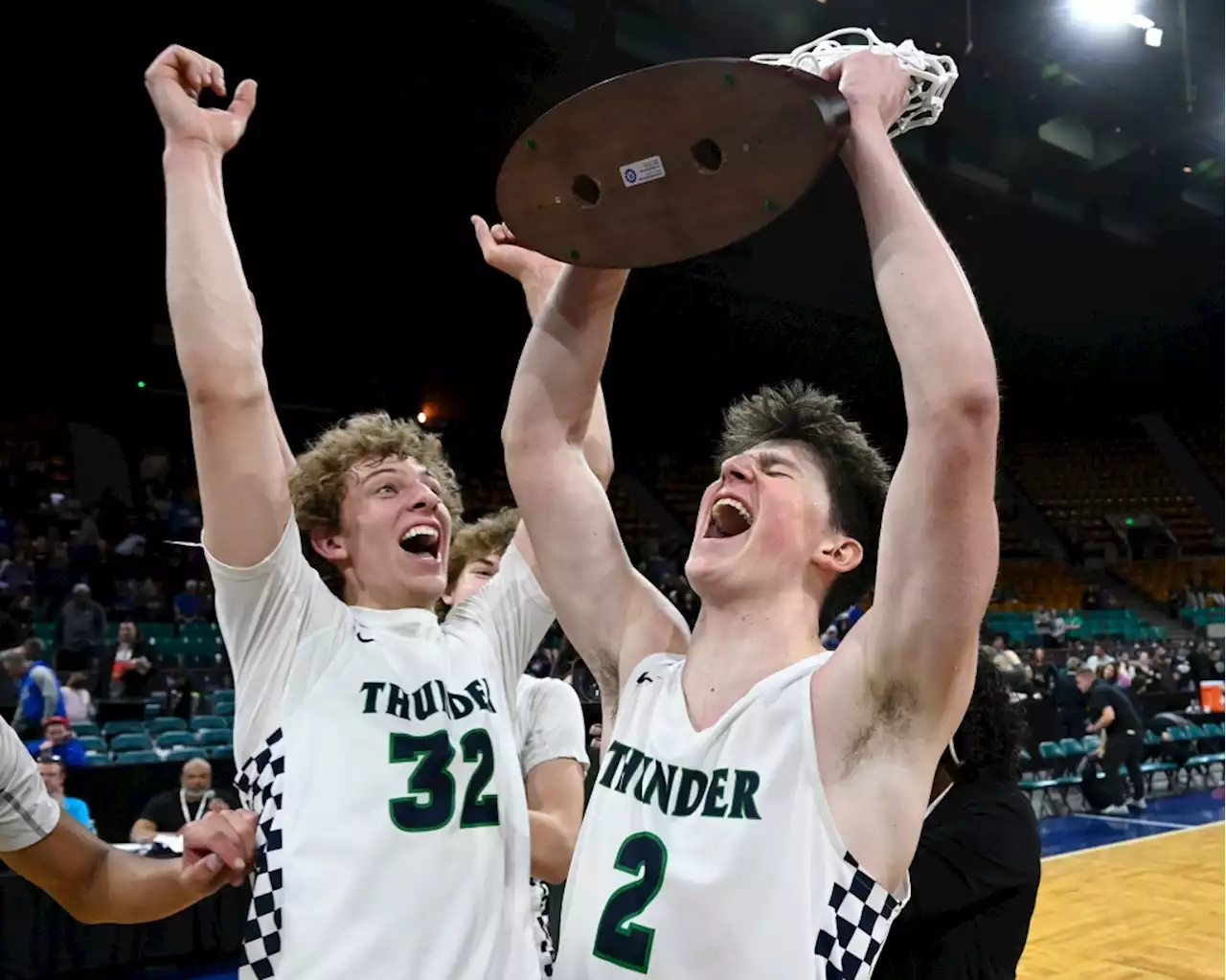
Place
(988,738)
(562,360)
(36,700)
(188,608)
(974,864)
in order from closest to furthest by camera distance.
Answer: (562,360), (974,864), (988,738), (36,700), (188,608)

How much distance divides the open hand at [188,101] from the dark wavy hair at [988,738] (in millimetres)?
1839

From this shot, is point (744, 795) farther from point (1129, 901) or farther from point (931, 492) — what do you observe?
point (1129, 901)

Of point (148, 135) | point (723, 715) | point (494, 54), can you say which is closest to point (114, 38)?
point (148, 135)

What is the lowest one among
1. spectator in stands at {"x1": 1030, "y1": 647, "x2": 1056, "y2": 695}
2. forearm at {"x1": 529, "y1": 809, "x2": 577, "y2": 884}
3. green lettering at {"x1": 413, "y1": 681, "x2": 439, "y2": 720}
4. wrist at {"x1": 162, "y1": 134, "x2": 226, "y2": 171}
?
spectator in stands at {"x1": 1030, "y1": 647, "x2": 1056, "y2": 695}

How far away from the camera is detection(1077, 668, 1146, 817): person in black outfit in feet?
33.3

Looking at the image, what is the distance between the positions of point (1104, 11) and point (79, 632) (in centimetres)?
1006

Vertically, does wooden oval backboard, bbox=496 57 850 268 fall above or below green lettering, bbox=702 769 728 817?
above

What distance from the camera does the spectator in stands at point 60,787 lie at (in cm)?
468

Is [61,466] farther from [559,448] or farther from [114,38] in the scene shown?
[559,448]

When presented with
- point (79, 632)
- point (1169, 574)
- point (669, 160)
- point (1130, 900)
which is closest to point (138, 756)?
point (79, 632)

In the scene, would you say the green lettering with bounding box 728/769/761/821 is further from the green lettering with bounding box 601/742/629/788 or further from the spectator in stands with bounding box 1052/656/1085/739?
the spectator in stands with bounding box 1052/656/1085/739

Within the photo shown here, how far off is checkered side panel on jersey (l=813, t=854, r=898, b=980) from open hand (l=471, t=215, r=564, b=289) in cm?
129

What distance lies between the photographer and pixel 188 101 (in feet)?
5.62

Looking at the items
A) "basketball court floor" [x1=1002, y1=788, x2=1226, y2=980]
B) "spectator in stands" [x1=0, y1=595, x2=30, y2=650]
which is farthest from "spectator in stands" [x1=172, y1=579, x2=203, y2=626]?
"basketball court floor" [x1=1002, y1=788, x2=1226, y2=980]
